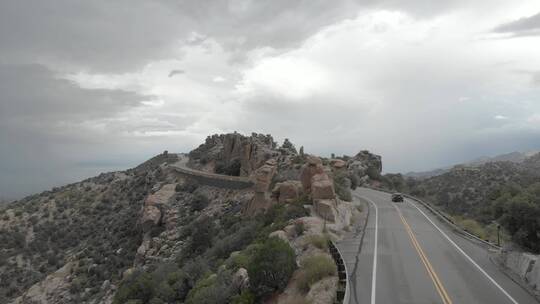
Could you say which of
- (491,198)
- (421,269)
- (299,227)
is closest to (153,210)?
(299,227)

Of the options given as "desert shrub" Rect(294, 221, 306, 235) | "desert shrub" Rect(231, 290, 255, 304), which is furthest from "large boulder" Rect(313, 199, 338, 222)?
"desert shrub" Rect(231, 290, 255, 304)

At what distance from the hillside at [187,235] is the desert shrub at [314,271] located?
0.15ft

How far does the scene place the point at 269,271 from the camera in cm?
1572

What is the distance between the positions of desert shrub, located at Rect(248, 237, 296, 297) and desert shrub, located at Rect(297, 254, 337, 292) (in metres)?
0.67

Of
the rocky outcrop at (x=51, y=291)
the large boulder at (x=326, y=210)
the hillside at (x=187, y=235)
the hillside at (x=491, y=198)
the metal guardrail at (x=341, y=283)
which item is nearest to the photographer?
the metal guardrail at (x=341, y=283)

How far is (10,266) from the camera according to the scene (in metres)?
42.3

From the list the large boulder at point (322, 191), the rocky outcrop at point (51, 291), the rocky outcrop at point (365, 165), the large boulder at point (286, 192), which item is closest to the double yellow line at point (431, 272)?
the large boulder at point (322, 191)

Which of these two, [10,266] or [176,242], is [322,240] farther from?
[10,266]

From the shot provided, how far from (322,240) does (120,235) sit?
28.7 meters

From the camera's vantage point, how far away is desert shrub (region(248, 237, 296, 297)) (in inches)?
616

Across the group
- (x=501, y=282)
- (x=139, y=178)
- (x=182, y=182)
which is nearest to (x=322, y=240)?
(x=501, y=282)

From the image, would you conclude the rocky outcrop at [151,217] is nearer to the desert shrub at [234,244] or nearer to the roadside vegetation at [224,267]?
the roadside vegetation at [224,267]

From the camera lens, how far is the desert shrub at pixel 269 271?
1565cm

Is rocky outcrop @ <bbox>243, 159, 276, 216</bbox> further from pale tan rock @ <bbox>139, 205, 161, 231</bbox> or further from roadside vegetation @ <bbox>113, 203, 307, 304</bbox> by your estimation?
pale tan rock @ <bbox>139, 205, 161, 231</bbox>
